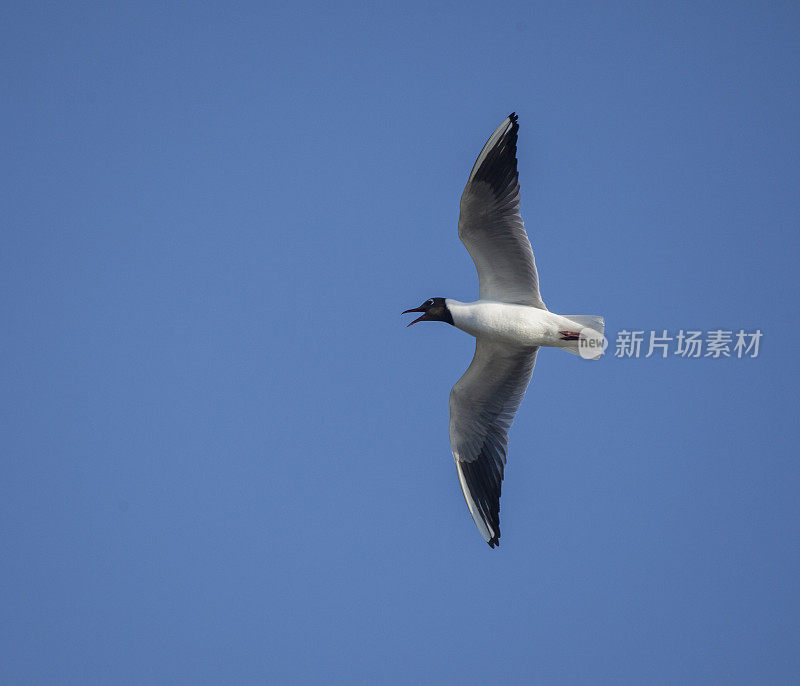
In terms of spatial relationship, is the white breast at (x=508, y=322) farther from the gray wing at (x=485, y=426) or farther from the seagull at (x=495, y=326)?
the gray wing at (x=485, y=426)

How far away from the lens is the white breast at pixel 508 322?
14.4 metres

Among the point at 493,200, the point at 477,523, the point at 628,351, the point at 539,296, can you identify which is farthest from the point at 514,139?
the point at 477,523

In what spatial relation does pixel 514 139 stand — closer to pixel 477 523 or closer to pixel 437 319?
pixel 437 319

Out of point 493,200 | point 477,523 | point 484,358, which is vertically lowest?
point 477,523

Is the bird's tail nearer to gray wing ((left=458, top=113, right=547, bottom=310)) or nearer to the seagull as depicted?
the seagull

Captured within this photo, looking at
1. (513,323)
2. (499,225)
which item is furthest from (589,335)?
(499,225)

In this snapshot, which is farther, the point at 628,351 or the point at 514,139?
the point at 628,351

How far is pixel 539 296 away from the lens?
1462 cm

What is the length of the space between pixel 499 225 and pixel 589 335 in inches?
53.6

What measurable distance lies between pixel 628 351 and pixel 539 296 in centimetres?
148

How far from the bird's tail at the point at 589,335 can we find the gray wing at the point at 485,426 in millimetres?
863

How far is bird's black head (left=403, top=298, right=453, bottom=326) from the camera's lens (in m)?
14.8

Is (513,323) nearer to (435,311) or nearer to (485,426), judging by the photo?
(435,311)

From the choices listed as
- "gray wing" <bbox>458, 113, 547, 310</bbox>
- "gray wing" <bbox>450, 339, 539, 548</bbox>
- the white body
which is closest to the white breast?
the white body
